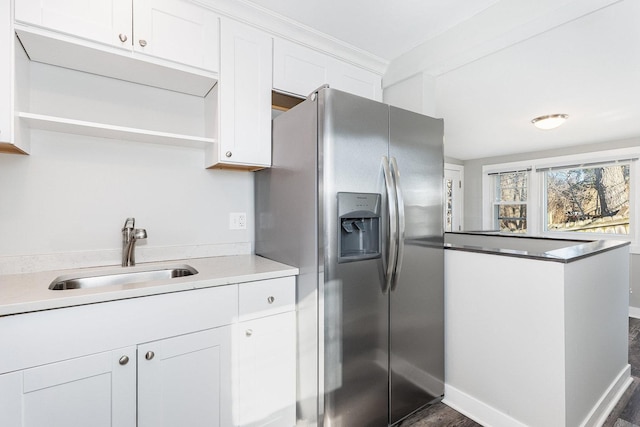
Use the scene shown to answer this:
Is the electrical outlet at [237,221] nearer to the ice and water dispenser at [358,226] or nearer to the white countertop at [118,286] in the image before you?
the white countertop at [118,286]

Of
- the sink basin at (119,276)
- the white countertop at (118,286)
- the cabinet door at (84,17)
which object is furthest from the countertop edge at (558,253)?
the cabinet door at (84,17)

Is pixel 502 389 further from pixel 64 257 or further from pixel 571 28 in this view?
pixel 64 257

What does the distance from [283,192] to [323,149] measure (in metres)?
0.42

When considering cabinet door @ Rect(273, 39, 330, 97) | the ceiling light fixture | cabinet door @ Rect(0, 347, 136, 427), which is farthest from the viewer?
the ceiling light fixture

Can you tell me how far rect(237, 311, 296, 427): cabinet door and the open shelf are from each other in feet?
3.45

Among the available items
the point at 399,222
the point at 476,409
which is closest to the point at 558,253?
the point at 399,222

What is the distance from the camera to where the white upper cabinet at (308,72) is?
1889mm

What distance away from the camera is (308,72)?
78.6 inches

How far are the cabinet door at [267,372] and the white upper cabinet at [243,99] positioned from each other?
0.91 metres

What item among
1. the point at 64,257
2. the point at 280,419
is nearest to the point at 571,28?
the point at 280,419

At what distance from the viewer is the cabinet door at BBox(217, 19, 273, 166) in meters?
1.71

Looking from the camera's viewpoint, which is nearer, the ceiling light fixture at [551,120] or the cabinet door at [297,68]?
the cabinet door at [297,68]

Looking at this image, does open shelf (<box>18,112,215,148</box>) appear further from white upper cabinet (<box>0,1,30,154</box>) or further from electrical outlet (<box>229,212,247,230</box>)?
electrical outlet (<box>229,212,247,230</box>)

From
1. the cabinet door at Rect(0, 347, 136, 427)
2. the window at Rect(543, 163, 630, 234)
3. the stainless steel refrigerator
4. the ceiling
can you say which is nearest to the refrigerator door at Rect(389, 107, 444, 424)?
the stainless steel refrigerator
